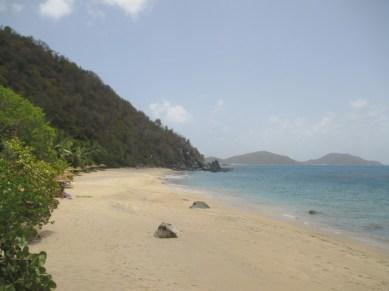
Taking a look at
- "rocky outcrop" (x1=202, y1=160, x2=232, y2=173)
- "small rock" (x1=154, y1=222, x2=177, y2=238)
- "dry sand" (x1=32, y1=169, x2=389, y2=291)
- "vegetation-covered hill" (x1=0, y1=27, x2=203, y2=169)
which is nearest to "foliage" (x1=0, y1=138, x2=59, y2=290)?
"dry sand" (x1=32, y1=169, x2=389, y2=291)

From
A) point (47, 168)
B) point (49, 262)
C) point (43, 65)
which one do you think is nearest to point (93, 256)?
point (49, 262)

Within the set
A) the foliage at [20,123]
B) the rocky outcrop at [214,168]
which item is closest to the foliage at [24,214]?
the foliage at [20,123]

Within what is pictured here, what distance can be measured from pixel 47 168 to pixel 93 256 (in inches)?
105

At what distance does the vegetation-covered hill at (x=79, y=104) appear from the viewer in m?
75.3

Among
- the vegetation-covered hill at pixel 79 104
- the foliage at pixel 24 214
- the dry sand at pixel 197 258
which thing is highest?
the vegetation-covered hill at pixel 79 104

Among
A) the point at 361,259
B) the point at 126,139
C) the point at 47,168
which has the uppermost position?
the point at 126,139

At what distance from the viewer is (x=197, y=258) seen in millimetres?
8914

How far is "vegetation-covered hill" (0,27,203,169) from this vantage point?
7531 cm

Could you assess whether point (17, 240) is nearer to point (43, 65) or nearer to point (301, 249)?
point (301, 249)

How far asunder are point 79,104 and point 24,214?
83976mm

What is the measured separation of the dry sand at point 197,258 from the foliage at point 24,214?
0.99 meters

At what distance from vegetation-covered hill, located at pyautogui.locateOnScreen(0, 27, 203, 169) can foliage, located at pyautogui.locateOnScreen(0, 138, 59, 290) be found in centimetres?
6221

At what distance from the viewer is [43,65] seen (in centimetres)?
8875

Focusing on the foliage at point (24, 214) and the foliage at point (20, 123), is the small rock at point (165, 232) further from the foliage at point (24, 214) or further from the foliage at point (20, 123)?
the foliage at point (20, 123)
